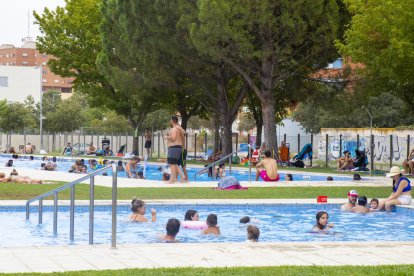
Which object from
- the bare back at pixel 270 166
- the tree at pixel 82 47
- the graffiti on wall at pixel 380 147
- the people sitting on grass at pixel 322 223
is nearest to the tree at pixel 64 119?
the tree at pixel 82 47

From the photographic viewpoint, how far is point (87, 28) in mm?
51719

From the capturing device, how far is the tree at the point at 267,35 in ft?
112

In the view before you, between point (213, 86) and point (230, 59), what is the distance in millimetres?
6534

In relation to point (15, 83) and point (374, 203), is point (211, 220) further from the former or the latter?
point (15, 83)

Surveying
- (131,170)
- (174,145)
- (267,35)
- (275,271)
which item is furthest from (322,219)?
(267,35)

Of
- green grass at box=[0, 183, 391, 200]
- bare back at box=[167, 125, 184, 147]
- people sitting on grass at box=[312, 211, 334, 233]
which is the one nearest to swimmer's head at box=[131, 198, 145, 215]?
green grass at box=[0, 183, 391, 200]

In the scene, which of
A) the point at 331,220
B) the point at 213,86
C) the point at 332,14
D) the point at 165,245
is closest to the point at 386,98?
the point at 213,86

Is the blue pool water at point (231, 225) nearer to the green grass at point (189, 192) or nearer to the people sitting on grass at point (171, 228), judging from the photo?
the people sitting on grass at point (171, 228)

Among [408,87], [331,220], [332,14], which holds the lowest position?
[331,220]

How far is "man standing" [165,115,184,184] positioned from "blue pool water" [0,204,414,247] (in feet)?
18.8

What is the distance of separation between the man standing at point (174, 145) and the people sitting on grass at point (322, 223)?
8419 millimetres

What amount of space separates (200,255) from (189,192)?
10936 millimetres

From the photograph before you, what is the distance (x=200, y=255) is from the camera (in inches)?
368

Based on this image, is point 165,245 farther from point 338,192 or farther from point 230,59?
point 230,59
